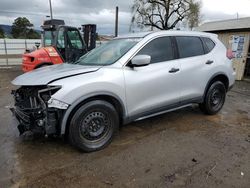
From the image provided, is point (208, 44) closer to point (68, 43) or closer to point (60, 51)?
point (68, 43)

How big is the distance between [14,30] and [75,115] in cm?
6054

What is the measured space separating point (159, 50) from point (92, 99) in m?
1.61

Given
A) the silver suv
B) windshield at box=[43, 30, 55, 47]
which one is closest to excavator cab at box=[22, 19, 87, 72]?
windshield at box=[43, 30, 55, 47]

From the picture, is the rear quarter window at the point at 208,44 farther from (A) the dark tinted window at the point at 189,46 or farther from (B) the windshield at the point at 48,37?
(B) the windshield at the point at 48,37

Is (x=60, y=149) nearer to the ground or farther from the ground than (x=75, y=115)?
nearer to the ground

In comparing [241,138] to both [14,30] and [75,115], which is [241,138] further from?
[14,30]

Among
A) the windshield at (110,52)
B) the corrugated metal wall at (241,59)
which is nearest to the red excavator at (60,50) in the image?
the windshield at (110,52)

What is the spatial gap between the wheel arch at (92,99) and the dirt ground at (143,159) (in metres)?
0.52

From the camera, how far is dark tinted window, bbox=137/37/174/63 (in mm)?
4163

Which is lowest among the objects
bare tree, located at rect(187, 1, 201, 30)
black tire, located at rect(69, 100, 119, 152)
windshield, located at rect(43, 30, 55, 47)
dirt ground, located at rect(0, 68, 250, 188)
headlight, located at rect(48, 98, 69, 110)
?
dirt ground, located at rect(0, 68, 250, 188)

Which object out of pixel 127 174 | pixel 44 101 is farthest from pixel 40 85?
pixel 127 174

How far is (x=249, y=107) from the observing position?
641 centimetres

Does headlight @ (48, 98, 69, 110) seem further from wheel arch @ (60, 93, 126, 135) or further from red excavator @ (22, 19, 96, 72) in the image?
red excavator @ (22, 19, 96, 72)

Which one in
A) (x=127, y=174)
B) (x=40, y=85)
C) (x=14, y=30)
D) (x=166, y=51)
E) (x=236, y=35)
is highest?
(x=14, y=30)
